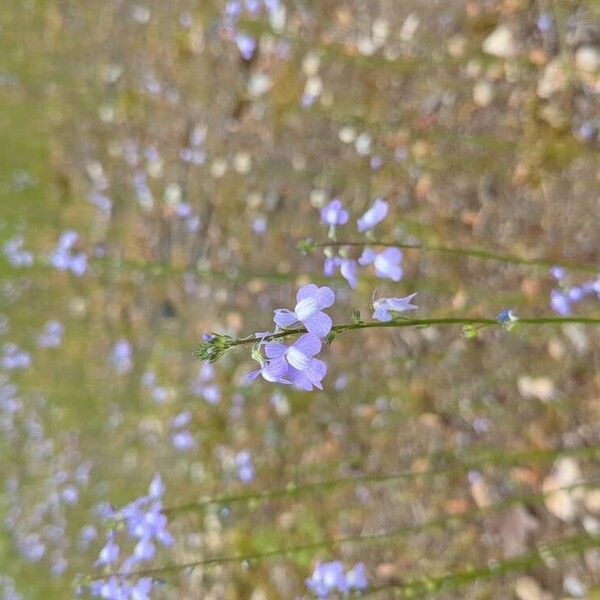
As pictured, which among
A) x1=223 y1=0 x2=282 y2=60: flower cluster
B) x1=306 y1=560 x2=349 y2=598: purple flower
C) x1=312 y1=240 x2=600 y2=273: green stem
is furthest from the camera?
x1=223 y1=0 x2=282 y2=60: flower cluster

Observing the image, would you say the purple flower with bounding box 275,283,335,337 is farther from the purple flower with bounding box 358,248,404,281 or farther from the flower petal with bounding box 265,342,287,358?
the purple flower with bounding box 358,248,404,281

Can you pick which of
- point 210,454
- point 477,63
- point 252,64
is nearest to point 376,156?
point 477,63

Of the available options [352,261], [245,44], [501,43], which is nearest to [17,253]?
[245,44]

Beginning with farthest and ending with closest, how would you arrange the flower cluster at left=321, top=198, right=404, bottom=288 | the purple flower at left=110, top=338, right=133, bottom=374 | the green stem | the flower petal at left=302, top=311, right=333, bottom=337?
the purple flower at left=110, top=338, right=133, bottom=374, the flower cluster at left=321, top=198, right=404, bottom=288, the green stem, the flower petal at left=302, top=311, right=333, bottom=337

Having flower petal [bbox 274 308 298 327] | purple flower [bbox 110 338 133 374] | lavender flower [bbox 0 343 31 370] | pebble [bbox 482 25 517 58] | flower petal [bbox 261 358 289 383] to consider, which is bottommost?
lavender flower [bbox 0 343 31 370]

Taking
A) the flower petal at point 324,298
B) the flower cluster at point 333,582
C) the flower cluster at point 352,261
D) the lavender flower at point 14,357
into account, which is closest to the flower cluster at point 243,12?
the flower cluster at point 352,261

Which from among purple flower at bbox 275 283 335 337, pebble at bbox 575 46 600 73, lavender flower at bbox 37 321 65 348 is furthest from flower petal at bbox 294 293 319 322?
lavender flower at bbox 37 321 65 348

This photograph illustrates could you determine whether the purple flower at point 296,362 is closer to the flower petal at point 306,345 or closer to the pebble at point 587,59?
the flower petal at point 306,345

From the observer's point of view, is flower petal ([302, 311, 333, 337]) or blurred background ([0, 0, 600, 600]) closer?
flower petal ([302, 311, 333, 337])
